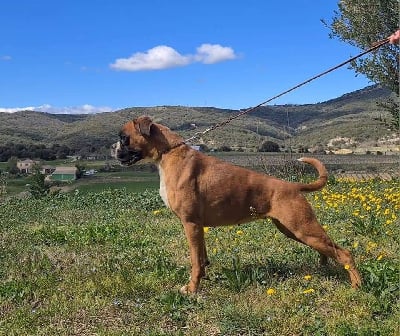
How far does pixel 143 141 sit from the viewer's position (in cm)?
592

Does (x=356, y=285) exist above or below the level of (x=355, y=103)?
below

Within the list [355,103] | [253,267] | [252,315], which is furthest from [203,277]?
[355,103]

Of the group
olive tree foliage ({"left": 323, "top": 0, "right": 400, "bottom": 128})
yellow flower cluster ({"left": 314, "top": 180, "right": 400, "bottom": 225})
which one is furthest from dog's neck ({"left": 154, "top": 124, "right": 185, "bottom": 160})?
olive tree foliage ({"left": 323, "top": 0, "right": 400, "bottom": 128})

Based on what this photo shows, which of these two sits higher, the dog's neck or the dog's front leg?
the dog's neck

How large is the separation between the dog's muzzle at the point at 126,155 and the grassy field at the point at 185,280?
1228 mm

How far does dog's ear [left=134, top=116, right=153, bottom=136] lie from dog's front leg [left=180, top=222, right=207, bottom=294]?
3.58ft

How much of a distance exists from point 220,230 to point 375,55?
9.04 metres

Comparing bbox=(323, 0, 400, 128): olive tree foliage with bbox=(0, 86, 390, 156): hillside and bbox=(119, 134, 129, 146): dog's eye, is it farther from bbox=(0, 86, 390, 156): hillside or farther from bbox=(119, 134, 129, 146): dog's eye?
bbox=(0, 86, 390, 156): hillside

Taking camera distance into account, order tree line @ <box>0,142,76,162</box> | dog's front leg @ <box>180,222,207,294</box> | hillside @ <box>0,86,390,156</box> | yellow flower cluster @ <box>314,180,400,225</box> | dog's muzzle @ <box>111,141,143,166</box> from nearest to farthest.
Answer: dog's front leg @ <box>180,222,207,294</box>, dog's muzzle @ <box>111,141,143,166</box>, yellow flower cluster @ <box>314,180,400,225</box>, hillside @ <box>0,86,390,156</box>, tree line @ <box>0,142,76,162</box>

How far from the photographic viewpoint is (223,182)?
5.82 metres

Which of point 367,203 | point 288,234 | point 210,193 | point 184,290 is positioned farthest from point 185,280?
point 367,203

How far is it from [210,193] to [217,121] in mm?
55338

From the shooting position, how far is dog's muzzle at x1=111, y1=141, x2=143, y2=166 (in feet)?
19.5

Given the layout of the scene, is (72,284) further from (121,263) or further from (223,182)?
(223,182)
